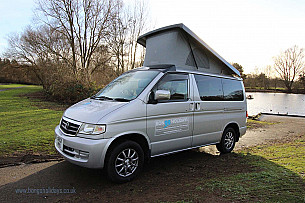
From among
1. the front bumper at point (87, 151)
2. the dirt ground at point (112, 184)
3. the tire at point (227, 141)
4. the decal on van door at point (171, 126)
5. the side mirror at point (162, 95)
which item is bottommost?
the dirt ground at point (112, 184)

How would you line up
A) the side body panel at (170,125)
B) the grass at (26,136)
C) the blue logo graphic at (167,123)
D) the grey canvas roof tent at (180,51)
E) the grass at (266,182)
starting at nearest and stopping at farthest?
1. the grass at (266,182)
2. the side body panel at (170,125)
3. the blue logo graphic at (167,123)
4. the grey canvas roof tent at (180,51)
5. the grass at (26,136)

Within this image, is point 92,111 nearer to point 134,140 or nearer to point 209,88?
point 134,140

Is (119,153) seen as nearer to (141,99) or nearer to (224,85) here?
(141,99)

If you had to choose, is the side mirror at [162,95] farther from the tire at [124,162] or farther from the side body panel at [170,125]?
the tire at [124,162]

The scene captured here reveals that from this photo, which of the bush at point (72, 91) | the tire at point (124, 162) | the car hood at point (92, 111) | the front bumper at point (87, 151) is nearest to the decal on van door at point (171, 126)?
the tire at point (124, 162)

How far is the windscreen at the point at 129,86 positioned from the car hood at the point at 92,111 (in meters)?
0.29

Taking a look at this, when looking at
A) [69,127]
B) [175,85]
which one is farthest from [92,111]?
[175,85]

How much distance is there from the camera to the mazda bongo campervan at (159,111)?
3.90 meters

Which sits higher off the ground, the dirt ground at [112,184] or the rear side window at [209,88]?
the rear side window at [209,88]

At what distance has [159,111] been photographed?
4.48 m

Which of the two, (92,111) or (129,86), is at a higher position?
(129,86)

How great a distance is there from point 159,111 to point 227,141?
2907mm

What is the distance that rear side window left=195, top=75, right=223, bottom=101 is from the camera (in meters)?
5.46

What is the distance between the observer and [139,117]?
4207 mm
